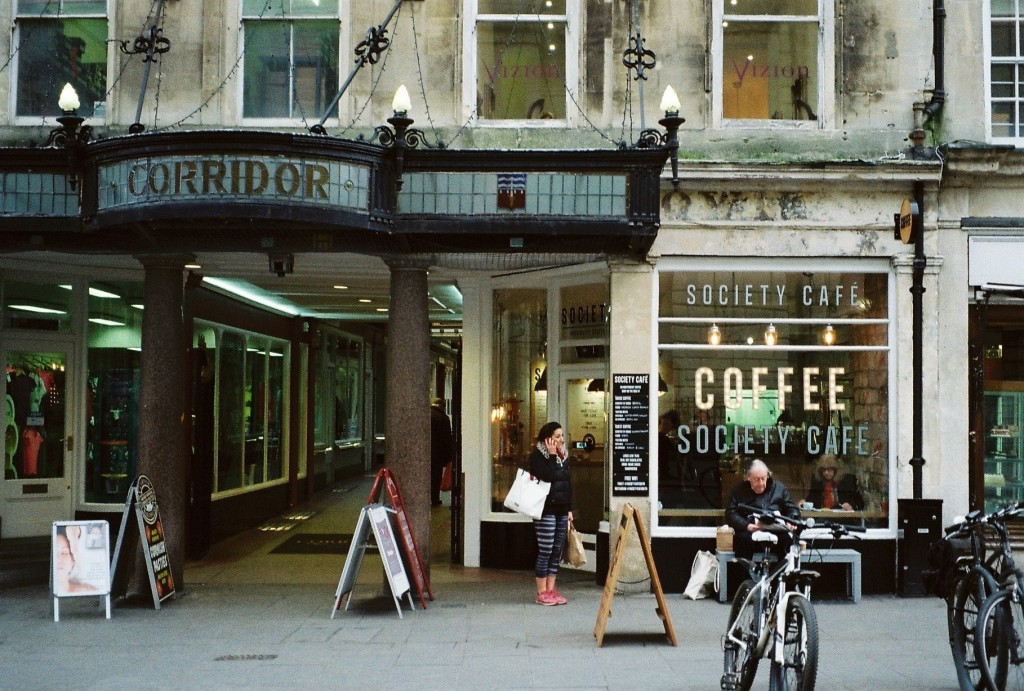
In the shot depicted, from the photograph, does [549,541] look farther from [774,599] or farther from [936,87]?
[936,87]

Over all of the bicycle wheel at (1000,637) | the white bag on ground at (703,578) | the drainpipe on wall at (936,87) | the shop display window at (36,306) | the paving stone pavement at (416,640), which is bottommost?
the paving stone pavement at (416,640)

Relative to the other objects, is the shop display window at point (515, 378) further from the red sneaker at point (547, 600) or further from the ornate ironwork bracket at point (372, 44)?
the ornate ironwork bracket at point (372, 44)

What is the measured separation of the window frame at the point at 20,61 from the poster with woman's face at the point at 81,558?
4442 mm

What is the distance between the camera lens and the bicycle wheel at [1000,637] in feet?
24.0

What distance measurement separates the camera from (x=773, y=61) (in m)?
12.7

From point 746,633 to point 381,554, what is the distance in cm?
420

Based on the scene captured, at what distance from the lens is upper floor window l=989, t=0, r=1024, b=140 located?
12.6 metres

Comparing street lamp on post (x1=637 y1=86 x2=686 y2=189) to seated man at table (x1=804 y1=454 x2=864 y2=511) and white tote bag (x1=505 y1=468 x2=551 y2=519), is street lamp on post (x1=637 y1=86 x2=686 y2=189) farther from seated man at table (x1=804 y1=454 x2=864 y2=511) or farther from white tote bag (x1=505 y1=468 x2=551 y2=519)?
seated man at table (x1=804 y1=454 x2=864 y2=511)

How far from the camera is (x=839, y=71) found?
12508mm

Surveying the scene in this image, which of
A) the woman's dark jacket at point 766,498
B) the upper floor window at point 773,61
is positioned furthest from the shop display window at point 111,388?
the woman's dark jacket at point 766,498

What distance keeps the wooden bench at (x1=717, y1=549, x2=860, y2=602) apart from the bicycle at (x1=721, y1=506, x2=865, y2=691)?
3.56 meters

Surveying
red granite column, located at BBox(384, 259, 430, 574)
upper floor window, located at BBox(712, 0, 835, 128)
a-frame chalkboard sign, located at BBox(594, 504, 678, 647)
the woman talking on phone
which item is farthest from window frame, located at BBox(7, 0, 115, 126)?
a-frame chalkboard sign, located at BBox(594, 504, 678, 647)

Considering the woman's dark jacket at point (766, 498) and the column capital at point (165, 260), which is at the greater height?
the column capital at point (165, 260)

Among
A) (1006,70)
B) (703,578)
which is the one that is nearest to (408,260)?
(703,578)
